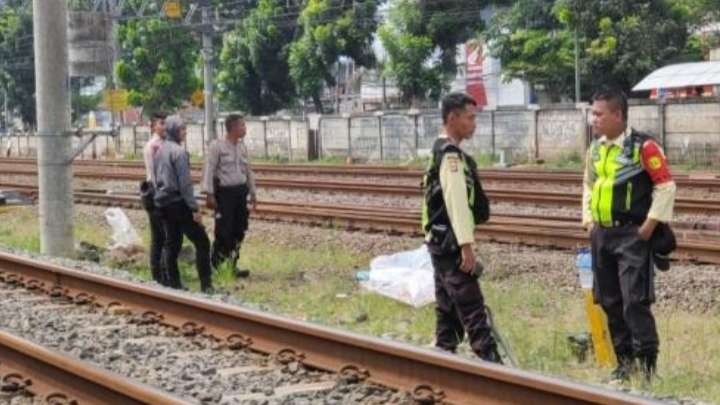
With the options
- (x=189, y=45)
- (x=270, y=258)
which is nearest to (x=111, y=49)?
(x=270, y=258)

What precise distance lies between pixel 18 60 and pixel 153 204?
64.8m

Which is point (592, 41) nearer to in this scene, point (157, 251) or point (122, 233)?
point (122, 233)

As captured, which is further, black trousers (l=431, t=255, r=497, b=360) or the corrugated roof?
the corrugated roof

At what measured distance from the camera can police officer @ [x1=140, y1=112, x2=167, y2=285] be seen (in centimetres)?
1167

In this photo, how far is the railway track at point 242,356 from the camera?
648 centimetres

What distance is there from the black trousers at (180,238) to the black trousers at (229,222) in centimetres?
81

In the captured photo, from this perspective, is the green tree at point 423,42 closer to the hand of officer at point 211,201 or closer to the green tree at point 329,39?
the green tree at point 329,39

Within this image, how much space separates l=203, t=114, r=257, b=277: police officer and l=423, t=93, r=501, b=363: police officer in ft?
16.9

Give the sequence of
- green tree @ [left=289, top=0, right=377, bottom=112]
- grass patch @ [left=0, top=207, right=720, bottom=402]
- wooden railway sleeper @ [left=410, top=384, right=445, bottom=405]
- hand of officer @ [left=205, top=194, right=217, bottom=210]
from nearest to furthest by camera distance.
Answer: wooden railway sleeper @ [left=410, top=384, right=445, bottom=405], grass patch @ [left=0, top=207, right=720, bottom=402], hand of officer @ [left=205, top=194, right=217, bottom=210], green tree @ [left=289, top=0, right=377, bottom=112]

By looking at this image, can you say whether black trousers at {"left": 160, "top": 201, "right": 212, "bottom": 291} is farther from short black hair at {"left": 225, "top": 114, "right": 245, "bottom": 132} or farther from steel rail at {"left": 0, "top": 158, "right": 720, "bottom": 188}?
steel rail at {"left": 0, "top": 158, "right": 720, "bottom": 188}

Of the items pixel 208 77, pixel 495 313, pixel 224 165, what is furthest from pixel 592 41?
pixel 495 313

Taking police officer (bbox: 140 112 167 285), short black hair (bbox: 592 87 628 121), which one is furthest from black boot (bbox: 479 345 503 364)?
police officer (bbox: 140 112 167 285)

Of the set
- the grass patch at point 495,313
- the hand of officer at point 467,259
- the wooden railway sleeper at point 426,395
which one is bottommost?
the grass patch at point 495,313

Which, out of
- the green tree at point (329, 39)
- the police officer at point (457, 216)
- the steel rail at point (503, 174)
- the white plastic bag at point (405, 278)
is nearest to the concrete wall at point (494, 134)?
the steel rail at point (503, 174)
